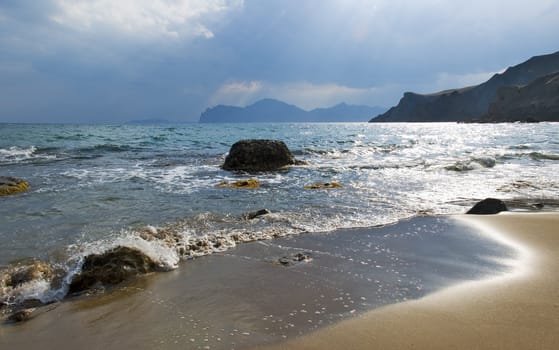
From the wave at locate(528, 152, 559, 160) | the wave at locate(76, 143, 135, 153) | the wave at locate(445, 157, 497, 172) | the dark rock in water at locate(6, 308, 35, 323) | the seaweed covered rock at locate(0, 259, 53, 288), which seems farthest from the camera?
the wave at locate(76, 143, 135, 153)

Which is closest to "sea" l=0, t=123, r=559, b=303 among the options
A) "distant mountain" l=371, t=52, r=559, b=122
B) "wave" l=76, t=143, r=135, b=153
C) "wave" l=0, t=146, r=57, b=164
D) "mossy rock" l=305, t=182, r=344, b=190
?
"mossy rock" l=305, t=182, r=344, b=190

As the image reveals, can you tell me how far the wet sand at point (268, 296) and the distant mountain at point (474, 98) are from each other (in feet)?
436

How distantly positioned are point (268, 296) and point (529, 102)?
12310cm

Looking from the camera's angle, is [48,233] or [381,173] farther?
[381,173]

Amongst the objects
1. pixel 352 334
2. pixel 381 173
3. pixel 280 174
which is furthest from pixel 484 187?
pixel 352 334

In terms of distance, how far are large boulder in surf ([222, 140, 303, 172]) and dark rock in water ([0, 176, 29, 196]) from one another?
8.23 m

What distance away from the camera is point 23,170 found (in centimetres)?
1602

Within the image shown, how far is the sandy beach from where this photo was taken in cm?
281

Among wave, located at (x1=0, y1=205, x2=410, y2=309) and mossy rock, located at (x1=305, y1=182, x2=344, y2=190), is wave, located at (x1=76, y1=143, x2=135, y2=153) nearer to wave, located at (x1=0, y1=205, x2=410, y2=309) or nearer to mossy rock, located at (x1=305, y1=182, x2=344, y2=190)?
mossy rock, located at (x1=305, y1=182, x2=344, y2=190)

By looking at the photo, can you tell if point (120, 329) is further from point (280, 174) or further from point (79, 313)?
point (280, 174)

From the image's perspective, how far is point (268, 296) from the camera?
3828 millimetres

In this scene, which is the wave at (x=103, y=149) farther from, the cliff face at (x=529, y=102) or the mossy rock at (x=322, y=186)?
the cliff face at (x=529, y=102)

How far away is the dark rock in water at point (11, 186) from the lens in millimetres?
10312

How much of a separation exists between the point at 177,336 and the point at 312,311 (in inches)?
49.5
